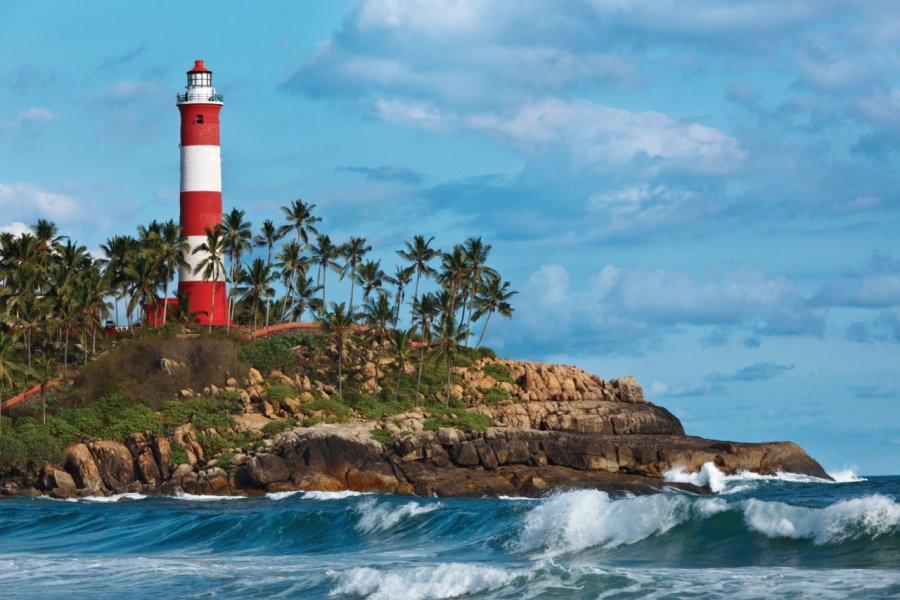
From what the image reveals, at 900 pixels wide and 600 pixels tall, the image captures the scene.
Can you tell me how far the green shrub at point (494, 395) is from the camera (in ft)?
238

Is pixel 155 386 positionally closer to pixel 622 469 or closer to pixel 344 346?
Answer: pixel 344 346

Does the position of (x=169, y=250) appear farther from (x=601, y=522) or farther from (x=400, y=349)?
(x=601, y=522)

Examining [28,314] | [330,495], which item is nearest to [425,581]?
[330,495]

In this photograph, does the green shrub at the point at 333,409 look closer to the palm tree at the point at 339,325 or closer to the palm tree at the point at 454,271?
the palm tree at the point at 339,325

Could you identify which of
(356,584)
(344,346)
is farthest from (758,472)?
(356,584)

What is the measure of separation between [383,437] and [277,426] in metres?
5.28

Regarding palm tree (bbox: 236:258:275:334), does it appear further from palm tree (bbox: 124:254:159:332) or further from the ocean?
the ocean

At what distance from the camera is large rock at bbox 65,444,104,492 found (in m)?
60.0

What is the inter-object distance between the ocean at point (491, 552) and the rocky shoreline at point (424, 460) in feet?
56.9

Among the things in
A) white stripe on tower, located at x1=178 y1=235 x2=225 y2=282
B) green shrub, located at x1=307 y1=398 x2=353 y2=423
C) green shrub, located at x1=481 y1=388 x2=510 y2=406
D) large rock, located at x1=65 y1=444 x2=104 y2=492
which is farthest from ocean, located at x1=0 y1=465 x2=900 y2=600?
white stripe on tower, located at x1=178 y1=235 x2=225 y2=282

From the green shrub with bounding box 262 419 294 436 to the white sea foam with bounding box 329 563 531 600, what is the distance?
38015 mm

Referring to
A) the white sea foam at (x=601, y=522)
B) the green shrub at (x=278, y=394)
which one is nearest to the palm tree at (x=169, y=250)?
the green shrub at (x=278, y=394)

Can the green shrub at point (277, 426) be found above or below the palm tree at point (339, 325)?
below

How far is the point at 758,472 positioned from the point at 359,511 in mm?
35967
